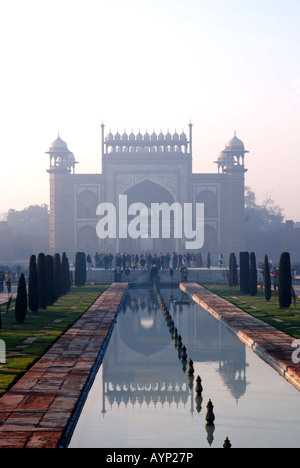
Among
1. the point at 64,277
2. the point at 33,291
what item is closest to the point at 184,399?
the point at 33,291

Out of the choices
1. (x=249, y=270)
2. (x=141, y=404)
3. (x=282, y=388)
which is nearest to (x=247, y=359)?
(x=282, y=388)

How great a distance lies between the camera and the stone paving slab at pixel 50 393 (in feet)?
25.5

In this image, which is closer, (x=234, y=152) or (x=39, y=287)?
(x=39, y=287)

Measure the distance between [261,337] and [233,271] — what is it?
16.7 m

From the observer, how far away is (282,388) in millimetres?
10500

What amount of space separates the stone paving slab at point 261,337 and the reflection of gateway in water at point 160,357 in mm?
236

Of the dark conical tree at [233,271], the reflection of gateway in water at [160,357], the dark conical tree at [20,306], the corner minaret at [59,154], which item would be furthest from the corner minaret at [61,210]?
the dark conical tree at [20,306]

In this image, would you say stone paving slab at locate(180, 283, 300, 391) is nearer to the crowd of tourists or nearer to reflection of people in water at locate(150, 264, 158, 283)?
reflection of people in water at locate(150, 264, 158, 283)

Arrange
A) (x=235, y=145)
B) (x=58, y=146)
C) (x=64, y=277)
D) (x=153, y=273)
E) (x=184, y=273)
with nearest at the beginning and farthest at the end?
(x=64, y=277) → (x=153, y=273) → (x=184, y=273) → (x=235, y=145) → (x=58, y=146)

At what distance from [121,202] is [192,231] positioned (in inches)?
201

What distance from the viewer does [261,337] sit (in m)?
14.6

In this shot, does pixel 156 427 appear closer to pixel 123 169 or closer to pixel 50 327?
pixel 50 327

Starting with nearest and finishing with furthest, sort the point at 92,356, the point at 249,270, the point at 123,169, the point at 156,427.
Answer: the point at 156,427, the point at 92,356, the point at 249,270, the point at 123,169

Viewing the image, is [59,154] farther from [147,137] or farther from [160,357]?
[160,357]
